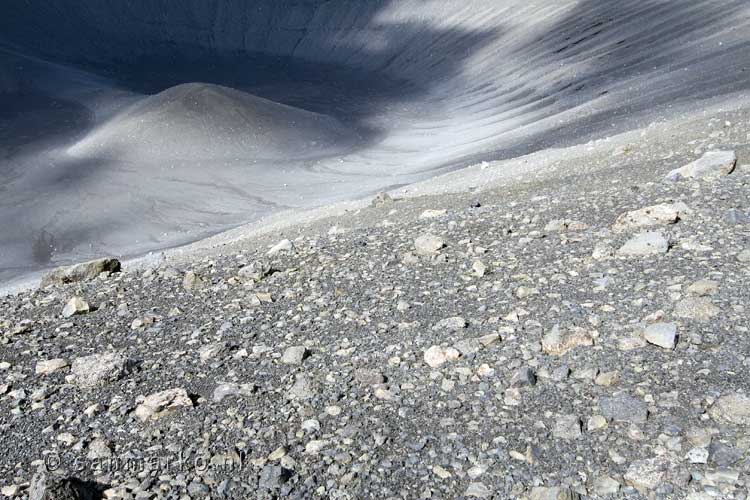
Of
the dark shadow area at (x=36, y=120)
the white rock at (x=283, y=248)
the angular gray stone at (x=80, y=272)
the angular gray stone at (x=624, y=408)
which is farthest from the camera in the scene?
the dark shadow area at (x=36, y=120)

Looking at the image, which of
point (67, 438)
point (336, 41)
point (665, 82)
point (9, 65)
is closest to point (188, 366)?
point (67, 438)

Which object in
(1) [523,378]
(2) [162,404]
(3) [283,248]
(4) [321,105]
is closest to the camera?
(1) [523,378]

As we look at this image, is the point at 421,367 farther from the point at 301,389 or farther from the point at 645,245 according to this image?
the point at 645,245

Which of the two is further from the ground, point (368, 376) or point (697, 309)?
point (368, 376)

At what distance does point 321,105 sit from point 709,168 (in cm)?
2358

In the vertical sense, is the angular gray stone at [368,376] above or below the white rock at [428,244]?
below

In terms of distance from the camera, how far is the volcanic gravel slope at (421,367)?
215 cm

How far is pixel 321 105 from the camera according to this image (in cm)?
2730

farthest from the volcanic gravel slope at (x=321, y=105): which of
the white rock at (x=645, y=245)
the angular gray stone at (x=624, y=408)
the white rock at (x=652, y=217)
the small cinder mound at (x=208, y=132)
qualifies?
the angular gray stone at (x=624, y=408)

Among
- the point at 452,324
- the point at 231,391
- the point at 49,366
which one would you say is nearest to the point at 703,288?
the point at 452,324

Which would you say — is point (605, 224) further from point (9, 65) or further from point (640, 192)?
point (9, 65)

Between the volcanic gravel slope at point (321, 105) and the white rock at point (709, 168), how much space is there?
6.85 m

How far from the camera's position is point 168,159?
1911cm

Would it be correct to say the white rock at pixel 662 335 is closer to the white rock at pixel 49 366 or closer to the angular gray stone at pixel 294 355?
the angular gray stone at pixel 294 355
